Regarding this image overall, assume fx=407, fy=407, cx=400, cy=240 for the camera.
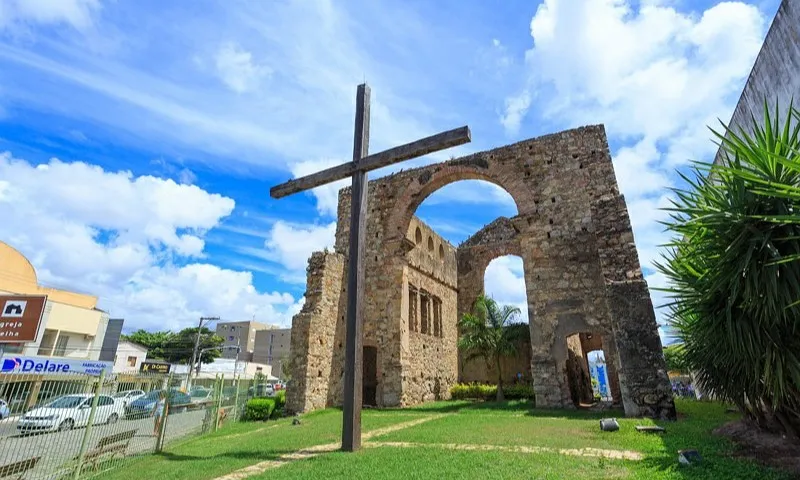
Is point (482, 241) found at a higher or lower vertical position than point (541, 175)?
higher

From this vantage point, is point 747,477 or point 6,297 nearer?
point 747,477

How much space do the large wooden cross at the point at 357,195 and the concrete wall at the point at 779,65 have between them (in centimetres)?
537

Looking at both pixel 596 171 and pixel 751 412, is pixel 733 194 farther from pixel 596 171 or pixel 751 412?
pixel 596 171

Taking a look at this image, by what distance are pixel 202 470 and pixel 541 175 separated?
40.0ft

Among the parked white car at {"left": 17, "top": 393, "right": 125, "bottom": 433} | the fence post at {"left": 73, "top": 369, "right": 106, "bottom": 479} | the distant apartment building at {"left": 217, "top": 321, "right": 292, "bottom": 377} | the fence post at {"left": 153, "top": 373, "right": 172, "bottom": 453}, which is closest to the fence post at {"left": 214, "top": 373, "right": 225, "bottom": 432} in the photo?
the fence post at {"left": 153, "top": 373, "right": 172, "bottom": 453}

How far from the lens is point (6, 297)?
1633 cm

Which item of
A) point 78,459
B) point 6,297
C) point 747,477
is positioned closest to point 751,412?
point 747,477

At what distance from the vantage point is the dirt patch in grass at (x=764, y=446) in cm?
456

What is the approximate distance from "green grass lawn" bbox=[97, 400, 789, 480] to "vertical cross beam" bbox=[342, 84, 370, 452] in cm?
47

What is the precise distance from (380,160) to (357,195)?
75 cm

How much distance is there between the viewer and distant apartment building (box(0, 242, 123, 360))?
2161cm

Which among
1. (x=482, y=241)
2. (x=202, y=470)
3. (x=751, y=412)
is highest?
(x=482, y=241)

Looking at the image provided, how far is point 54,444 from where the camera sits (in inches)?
198

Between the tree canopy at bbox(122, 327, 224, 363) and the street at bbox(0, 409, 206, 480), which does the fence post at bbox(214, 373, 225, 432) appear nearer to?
the street at bbox(0, 409, 206, 480)
